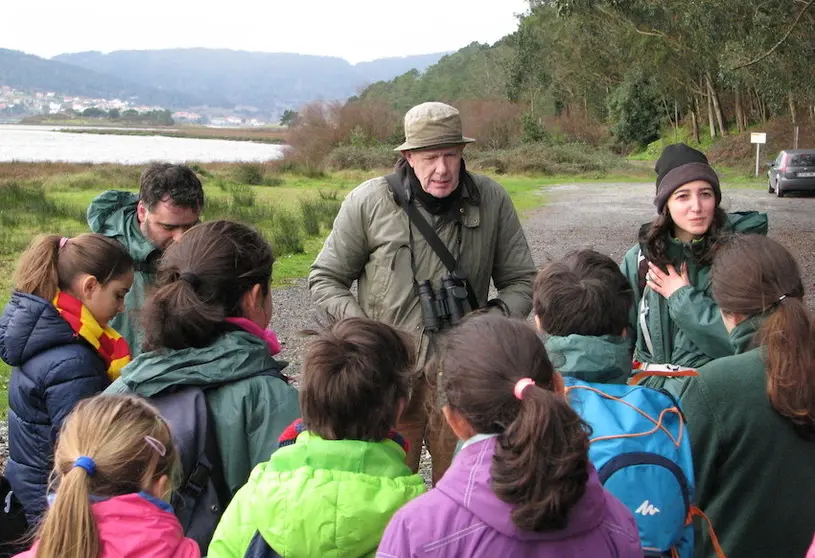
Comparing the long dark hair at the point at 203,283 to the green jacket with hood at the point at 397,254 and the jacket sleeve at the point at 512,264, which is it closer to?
the green jacket with hood at the point at 397,254

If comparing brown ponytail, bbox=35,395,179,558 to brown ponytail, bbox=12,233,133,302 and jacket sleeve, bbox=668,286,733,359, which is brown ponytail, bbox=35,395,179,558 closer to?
brown ponytail, bbox=12,233,133,302

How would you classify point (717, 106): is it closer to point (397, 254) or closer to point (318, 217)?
point (318, 217)

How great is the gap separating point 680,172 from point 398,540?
207cm

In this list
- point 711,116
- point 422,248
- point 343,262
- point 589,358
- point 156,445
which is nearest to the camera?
point 156,445

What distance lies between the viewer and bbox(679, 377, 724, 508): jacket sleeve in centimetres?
225

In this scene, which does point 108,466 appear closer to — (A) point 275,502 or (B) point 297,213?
(A) point 275,502

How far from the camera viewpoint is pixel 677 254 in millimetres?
3186

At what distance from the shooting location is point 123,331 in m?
3.68

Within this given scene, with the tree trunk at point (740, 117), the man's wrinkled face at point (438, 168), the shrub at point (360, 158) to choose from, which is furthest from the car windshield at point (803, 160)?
the man's wrinkled face at point (438, 168)

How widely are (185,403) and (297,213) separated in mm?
16942

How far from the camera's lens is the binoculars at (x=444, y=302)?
3.32m

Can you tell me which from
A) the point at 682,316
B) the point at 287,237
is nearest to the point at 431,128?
the point at 682,316

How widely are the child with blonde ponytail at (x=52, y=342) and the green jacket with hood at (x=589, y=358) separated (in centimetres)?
142

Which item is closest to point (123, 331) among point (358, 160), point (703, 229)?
point (703, 229)
